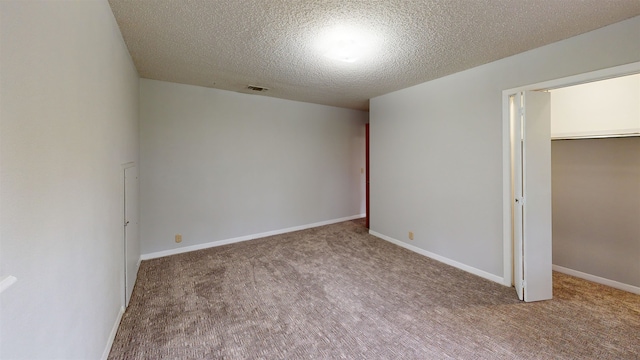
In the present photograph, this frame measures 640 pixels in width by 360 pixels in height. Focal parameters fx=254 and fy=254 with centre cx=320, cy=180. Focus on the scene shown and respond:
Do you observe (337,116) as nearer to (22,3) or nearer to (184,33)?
(184,33)

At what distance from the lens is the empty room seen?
1.08 meters

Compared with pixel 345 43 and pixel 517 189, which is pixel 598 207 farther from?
pixel 345 43

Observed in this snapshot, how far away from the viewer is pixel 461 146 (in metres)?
3.15

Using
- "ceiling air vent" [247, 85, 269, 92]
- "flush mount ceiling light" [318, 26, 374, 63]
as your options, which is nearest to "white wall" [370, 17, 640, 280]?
"flush mount ceiling light" [318, 26, 374, 63]

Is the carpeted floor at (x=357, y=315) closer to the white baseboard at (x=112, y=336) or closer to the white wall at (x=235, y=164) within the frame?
the white baseboard at (x=112, y=336)

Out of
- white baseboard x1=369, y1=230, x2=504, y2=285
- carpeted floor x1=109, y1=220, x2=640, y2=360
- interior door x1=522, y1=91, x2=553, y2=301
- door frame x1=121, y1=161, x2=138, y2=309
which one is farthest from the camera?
white baseboard x1=369, y1=230, x2=504, y2=285

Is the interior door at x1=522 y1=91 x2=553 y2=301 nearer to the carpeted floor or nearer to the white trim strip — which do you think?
the carpeted floor

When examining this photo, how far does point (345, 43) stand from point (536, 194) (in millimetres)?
2321

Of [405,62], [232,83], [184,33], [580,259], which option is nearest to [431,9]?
[405,62]

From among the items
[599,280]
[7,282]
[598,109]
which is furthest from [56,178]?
[599,280]

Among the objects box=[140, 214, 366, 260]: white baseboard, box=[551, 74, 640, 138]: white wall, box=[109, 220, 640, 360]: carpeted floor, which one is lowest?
box=[109, 220, 640, 360]: carpeted floor

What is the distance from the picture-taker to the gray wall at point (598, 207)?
2592 mm

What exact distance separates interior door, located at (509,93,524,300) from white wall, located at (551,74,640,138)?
2.77ft

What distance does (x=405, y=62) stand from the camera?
112 inches
